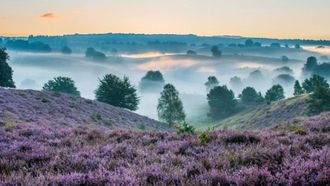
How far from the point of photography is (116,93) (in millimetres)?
85250

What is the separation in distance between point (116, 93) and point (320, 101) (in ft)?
136

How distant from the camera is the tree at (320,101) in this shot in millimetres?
71956

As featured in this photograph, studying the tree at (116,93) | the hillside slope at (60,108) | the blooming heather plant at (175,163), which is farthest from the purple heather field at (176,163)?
the tree at (116,93)

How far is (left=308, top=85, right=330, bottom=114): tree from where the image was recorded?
7196 centimetres

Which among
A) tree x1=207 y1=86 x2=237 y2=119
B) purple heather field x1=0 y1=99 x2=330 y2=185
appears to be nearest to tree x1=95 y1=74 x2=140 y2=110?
tree x1=207 y1=86 x2=237 y2=119

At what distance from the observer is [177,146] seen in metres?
10.4

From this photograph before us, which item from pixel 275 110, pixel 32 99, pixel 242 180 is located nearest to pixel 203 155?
pixel 242 180

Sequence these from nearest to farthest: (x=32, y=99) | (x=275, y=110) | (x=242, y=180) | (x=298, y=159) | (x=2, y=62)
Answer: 1. (x=242, y=180)
2. (x=298, y=159)
3. (x=32, y=99)
4. (x=2, y=62)
5. (x=275, y=110)

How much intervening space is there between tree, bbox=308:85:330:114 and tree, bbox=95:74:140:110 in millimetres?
36886

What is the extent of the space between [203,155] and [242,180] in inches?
108

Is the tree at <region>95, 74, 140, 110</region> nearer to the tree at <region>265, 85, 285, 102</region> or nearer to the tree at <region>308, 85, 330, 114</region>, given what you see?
the tree at <region>308, 85, 330, 114</region>

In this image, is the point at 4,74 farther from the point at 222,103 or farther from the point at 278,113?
the point at 222,103

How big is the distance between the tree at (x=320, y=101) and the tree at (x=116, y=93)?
1452 inches

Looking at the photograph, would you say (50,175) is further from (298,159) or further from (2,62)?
(2,62)
